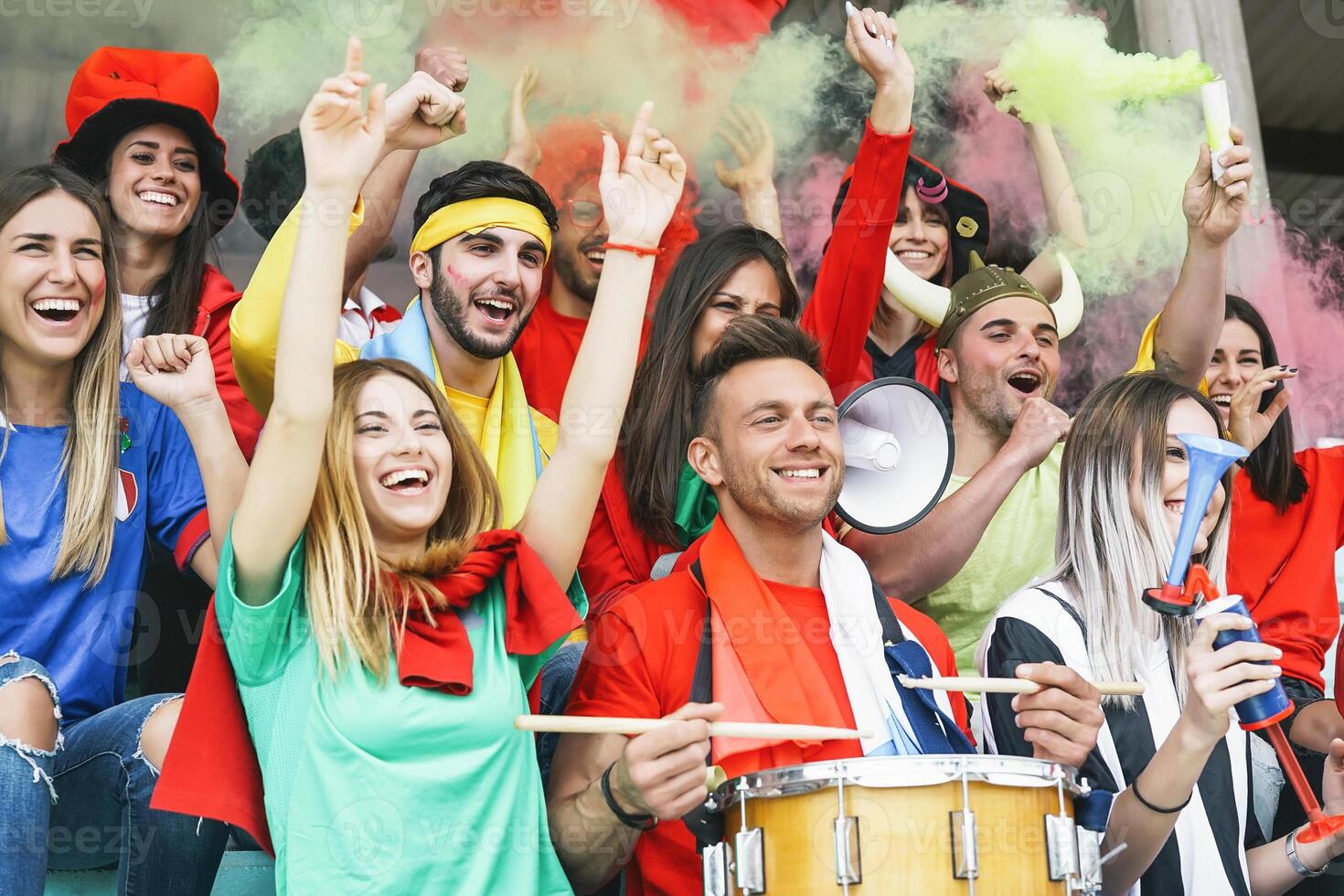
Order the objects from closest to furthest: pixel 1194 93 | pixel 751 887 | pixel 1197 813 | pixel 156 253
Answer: pixel 751 887 < pixel 1197 813 < pixel 156 253 < pixel 1194 93

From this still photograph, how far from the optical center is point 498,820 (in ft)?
9.09

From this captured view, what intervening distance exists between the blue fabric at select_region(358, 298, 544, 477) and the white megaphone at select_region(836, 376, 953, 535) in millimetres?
741

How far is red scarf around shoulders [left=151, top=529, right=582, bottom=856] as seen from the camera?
276 centimetres

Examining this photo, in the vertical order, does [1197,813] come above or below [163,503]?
below

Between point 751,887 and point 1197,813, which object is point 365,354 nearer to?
point 751,887

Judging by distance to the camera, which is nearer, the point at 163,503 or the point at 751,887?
the point at 751,887

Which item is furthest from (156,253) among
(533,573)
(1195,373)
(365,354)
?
(1195,373)

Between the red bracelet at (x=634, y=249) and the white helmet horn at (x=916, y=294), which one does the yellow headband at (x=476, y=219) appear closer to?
the red bracelet at (x=634, y=249)

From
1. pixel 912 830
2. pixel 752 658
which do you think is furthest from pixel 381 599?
pixel 912 830

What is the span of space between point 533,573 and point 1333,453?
8.99 ft

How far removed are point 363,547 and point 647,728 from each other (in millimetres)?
629

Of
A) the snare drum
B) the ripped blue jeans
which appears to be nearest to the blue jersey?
A: the ripped blue jeans

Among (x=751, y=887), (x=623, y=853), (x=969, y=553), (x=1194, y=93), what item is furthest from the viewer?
(x=1194, y=93)

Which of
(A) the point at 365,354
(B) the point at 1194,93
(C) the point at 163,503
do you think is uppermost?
(B) the point at 1194,93
